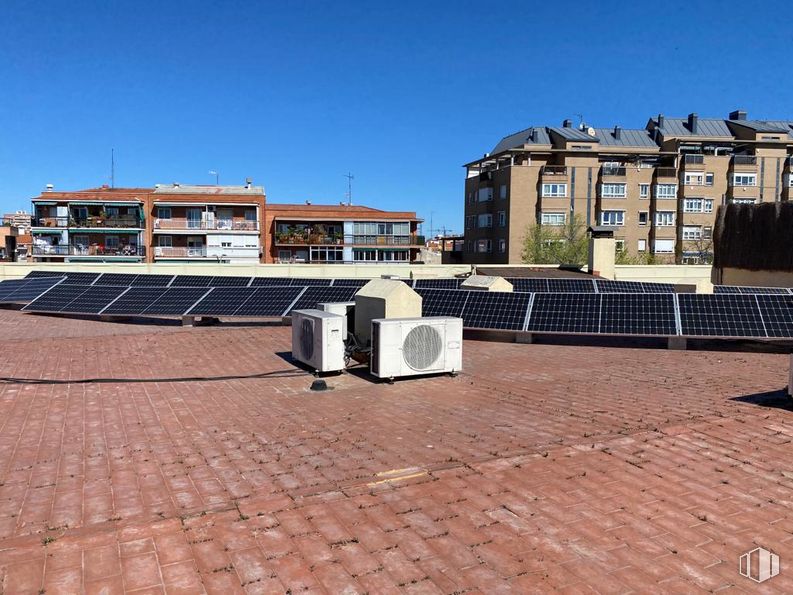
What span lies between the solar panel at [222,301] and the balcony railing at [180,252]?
139ft

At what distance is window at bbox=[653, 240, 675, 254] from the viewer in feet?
226

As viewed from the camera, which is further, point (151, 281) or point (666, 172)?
point (666, 172)

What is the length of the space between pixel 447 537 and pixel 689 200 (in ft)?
239

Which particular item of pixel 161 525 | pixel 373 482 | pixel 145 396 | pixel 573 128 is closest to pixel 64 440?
pixel 145 396

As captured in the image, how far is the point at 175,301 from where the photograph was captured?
59.1 ft

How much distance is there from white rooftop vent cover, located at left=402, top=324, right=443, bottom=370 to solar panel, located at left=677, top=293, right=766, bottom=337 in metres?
6.45

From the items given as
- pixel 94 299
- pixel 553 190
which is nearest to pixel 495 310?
pixel 94 299

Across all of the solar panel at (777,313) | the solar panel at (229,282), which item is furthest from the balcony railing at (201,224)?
the solar panel at (777,313)

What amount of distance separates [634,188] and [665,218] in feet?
16.3

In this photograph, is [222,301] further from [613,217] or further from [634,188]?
[634,188]

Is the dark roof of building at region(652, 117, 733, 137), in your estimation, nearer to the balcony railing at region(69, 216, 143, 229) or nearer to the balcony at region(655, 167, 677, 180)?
the balcony at region(655, 167, 677, 180)

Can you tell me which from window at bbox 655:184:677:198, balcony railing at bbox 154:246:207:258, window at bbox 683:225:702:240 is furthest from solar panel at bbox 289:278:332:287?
window at bbox 683:225:702:240

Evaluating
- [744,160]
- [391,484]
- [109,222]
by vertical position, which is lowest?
[391,484]

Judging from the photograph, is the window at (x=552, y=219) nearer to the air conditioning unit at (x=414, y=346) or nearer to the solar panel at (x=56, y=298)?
the solar panel at (x=56, y=298)
